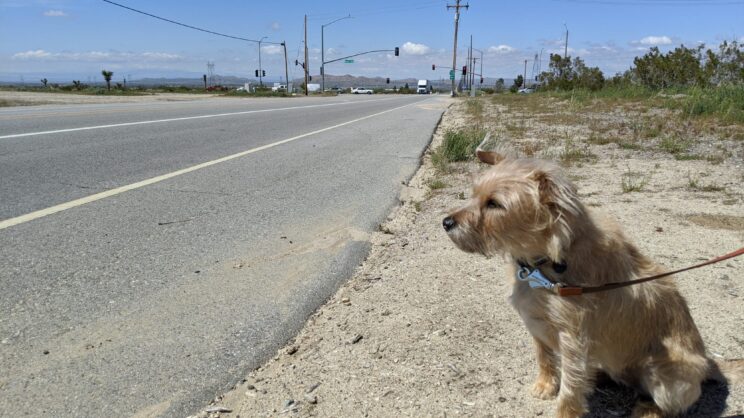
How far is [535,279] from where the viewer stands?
231cm

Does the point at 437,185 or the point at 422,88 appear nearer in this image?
the point at 437,185

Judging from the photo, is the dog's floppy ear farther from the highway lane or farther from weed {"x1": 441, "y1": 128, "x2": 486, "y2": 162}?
weed {"x1": 441, "y1": 128, "x2": 486, "y2": 162}

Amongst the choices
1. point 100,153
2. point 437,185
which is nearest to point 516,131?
point 437,185

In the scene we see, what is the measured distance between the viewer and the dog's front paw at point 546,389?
8.55ft

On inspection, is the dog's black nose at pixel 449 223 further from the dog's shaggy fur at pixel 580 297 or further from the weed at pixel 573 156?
the weed at pixel 573 156

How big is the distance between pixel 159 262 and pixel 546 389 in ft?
10.1

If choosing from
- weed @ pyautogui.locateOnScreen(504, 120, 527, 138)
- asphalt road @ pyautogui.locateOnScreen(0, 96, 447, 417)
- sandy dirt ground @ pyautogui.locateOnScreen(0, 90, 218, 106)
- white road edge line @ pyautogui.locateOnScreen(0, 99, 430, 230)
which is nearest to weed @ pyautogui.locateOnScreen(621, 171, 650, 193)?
asphalt road @ pyautogui.locateOnScreen(0, 96, 447, 417)

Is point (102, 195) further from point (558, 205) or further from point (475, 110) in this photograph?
point (475, 110)

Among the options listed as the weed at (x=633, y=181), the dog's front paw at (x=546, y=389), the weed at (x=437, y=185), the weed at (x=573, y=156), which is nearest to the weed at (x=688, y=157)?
the weed at (x=573, y=156)

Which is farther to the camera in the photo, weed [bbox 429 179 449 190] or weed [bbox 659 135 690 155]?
weed [bbox 659 135 690 155]

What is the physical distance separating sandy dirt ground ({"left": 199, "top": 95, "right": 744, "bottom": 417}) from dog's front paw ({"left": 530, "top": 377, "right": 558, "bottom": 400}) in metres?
0.04

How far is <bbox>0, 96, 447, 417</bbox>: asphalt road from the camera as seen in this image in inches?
107

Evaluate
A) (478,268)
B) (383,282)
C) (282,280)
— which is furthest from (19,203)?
(478,268)

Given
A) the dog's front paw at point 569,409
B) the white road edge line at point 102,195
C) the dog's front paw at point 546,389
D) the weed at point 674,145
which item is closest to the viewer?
the dog's front paw at point 569,409
